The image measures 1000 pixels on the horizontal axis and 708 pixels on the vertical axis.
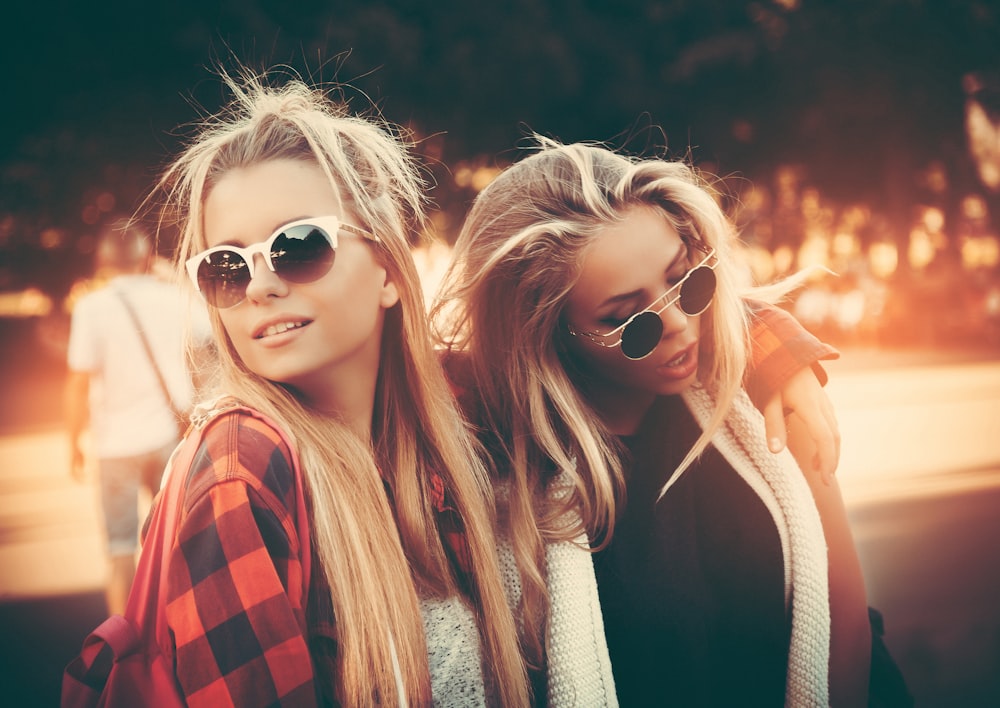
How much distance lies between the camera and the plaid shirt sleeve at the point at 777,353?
168 cm

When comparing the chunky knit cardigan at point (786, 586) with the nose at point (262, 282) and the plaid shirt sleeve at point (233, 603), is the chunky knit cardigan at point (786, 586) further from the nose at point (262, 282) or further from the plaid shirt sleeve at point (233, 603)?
the nose at point (262, 282)

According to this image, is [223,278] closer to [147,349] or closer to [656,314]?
[656,314]

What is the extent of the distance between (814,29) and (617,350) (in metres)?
15.5

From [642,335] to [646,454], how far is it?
32 cm

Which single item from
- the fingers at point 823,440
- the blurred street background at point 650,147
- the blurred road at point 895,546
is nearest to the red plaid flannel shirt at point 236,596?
the fingers at point 823,440

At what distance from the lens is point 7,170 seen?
1448cm

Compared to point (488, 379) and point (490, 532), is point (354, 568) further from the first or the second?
point (488, 379)

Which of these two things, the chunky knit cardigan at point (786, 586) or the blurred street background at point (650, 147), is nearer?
the chunky knit cardigan at point (786, 586)

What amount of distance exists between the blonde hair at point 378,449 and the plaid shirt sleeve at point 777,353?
2.22 feet

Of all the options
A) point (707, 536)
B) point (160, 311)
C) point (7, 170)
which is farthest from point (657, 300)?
point (7, 170)

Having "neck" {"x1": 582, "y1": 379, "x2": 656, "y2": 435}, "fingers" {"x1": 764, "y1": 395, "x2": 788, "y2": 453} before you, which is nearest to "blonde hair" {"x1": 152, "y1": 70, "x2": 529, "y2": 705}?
"neck" {"x1": 582, "y1": 379, "x2": 656, "y2": 435}

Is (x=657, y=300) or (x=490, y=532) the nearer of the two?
(x=490, y=532)

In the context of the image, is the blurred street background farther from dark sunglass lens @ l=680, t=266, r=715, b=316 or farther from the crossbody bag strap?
dark sunglass lens @ l=680, t=266, r=715, b=316

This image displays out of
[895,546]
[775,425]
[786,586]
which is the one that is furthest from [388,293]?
[895,546]
